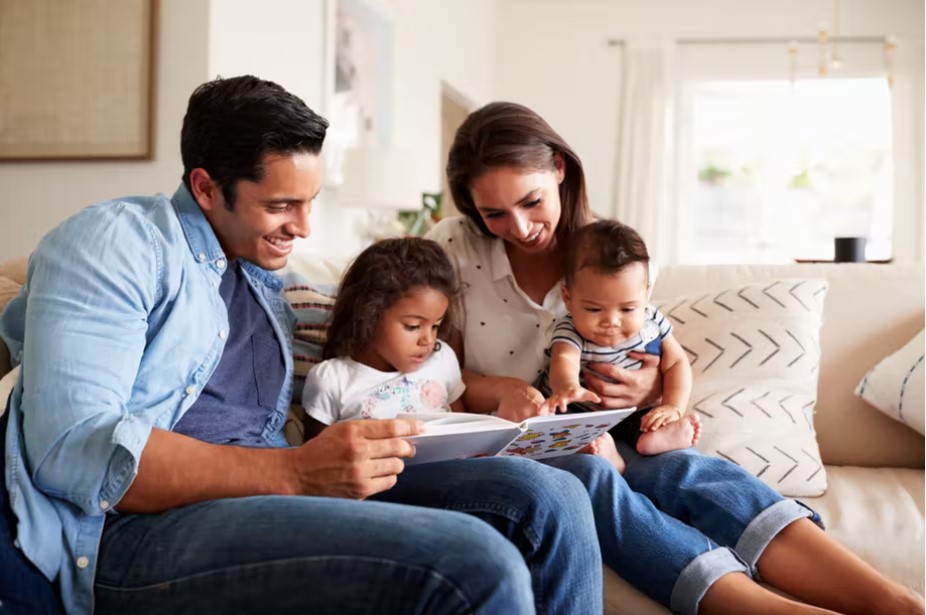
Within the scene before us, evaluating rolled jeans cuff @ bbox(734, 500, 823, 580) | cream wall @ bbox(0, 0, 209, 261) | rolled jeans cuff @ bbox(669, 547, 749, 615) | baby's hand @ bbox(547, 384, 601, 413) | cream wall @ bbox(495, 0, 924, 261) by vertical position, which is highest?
cream wall @ bbox(495, 0, 924, 261)

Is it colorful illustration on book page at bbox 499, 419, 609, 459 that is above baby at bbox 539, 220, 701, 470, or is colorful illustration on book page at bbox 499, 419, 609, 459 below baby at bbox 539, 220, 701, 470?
below

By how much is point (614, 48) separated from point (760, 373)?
557 centimetres

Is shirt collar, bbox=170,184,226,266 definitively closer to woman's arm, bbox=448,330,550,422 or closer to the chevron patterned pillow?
woman's arm, bbox=448,330,550,422

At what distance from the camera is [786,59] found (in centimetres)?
685

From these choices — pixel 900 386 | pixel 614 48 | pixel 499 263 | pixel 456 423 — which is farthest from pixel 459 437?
pixel 614 48

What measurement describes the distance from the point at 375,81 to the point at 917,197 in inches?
167

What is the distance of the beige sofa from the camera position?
1.87 meters

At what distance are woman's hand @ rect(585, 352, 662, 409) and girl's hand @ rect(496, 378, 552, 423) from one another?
0.56 ft

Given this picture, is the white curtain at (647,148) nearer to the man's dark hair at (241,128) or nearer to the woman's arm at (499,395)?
the woman's arm at (499,395)

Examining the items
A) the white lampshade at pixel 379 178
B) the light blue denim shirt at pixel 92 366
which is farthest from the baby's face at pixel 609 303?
the white lampshade at pixel 379 178

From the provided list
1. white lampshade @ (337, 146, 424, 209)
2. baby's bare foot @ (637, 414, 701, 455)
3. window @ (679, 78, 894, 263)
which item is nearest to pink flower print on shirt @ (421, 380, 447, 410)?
baby's bare foot @ (637, 414, 701, 455)

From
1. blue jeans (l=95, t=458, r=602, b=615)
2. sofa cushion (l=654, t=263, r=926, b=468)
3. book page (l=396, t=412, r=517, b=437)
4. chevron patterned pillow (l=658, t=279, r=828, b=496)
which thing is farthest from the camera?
sofa cushion (l=654, t=263, r=926, b=468)

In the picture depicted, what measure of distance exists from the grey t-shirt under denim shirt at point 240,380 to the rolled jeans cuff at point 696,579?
68 cm

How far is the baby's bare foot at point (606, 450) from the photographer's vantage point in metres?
1.60
